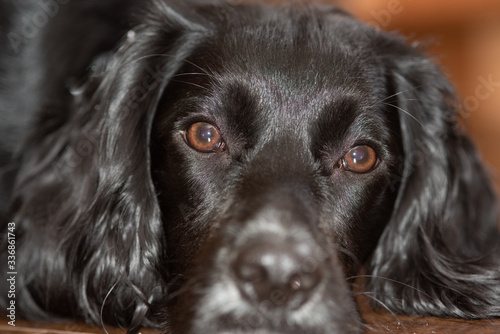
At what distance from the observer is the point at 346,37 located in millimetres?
2002

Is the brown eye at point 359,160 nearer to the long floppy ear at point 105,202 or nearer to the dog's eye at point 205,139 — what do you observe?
the dog's eye at point 205,139

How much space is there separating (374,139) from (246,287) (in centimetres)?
74

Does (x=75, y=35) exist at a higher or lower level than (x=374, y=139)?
lower

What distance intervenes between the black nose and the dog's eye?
484 mm

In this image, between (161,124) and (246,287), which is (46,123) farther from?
(246,287)

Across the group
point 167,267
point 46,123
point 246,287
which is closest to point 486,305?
point 246,287

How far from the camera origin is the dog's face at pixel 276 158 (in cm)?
140

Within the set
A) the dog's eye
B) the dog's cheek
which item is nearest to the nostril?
the dog's cheek

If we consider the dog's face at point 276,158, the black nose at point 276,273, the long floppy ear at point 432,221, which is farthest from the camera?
the long floppy ear at point 432,221

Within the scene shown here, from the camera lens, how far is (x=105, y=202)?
187 centimetres

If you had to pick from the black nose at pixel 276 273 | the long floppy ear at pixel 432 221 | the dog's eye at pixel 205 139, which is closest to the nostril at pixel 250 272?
the black nose at pixel 276 273

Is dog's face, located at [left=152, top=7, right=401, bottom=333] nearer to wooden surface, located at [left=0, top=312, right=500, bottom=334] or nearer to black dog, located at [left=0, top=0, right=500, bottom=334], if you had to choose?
black dog, located at [left=0, top=0, right=500, bottom=334]

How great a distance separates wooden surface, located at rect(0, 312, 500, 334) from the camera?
1.63 meters

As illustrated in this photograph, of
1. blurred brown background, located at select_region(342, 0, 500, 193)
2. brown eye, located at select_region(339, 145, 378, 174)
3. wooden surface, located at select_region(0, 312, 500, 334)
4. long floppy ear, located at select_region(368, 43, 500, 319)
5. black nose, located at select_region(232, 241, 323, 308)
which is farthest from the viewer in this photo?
blurred brown background, located at select_region(342, 0, 500, 193)
